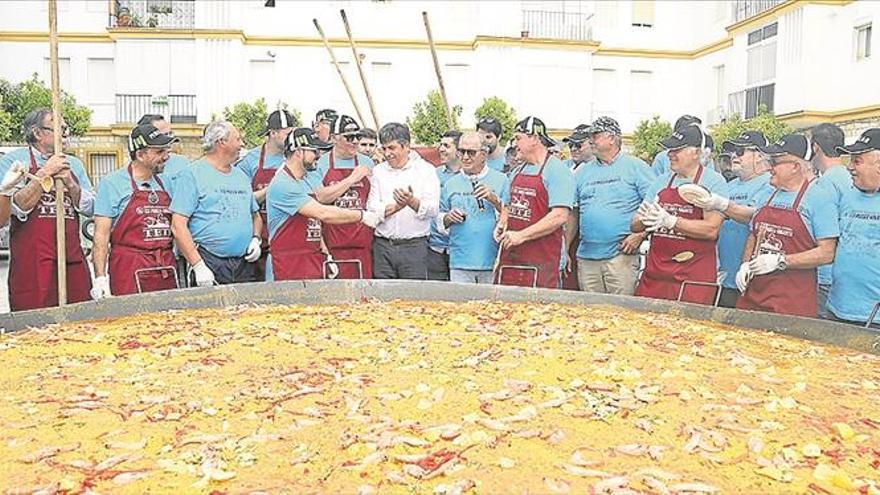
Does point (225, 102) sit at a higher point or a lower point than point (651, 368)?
higher

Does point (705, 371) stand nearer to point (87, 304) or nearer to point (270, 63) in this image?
point (87, 304)

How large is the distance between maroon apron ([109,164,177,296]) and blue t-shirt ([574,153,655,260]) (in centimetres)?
337

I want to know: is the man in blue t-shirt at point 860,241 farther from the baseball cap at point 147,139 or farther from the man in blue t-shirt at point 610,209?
the baseball cap at point 147,139

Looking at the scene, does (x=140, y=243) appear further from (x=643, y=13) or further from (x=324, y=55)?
(x=643, y=13)

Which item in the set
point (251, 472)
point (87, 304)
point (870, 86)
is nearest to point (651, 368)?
point (251, 472)

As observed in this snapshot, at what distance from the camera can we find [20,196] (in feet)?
19.2

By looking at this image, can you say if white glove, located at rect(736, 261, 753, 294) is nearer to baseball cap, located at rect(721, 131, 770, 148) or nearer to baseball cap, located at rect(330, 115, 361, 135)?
baseball cap, located at rect(721, 131, 770, 148)

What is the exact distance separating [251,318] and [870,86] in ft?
79.2

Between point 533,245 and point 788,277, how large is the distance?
1988 mm

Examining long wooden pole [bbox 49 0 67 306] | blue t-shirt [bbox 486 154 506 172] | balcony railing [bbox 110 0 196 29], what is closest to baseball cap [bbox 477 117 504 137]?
blue t-shirt [bbox 486 154 506 172]

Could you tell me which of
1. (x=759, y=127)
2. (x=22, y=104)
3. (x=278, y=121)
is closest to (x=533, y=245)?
(x=278, y=121)

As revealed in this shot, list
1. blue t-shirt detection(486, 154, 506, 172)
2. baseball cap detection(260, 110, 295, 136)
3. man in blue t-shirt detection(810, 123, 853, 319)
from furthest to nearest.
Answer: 1. blue t-shirt detection(486, 154, 506, 172)
2. baseball cap detection(260, 110, 295, 136)
3. man in blue t-shirt detection(810, 123, 853, 319)

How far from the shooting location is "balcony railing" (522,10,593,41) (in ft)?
107

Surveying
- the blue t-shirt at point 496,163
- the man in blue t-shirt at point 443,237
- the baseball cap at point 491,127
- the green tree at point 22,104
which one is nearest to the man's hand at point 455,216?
the man in blue t-shirt at point 443,237
